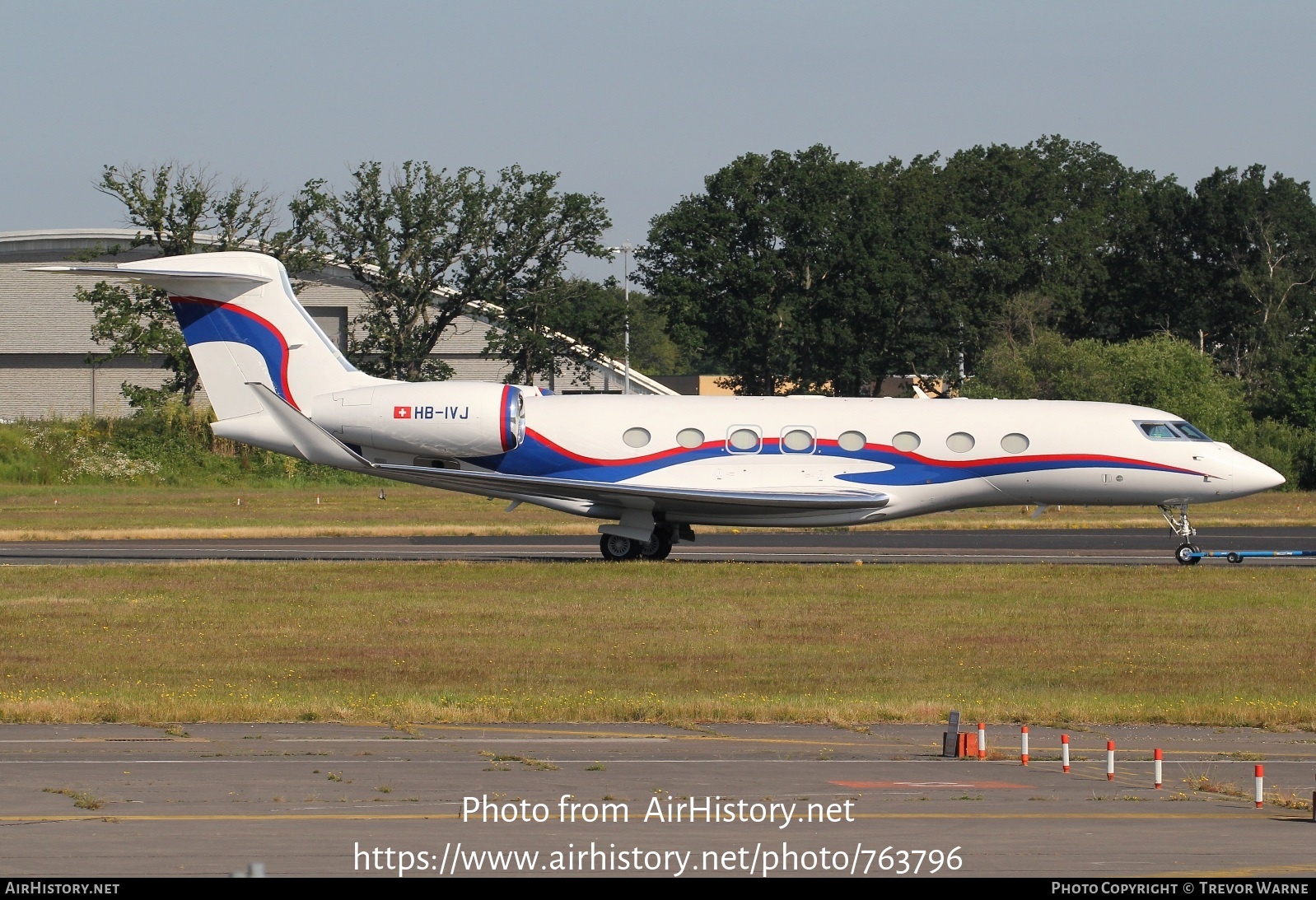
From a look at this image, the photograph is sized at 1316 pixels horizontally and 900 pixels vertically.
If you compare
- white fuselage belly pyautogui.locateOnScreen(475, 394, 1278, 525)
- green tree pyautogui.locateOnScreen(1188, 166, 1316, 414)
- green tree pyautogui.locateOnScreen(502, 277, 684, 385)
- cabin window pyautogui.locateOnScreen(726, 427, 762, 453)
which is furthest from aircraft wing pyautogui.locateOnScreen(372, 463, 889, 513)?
green tree pyautogui.locateOnScreen(1188, 166, 1316, 414)

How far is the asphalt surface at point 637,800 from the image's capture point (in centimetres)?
829

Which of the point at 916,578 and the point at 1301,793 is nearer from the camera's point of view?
the point at 1301,793

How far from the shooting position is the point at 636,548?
96.0 feet

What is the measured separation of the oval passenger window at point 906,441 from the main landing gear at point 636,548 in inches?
191

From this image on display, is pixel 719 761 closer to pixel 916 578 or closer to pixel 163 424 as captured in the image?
pixel 916 578

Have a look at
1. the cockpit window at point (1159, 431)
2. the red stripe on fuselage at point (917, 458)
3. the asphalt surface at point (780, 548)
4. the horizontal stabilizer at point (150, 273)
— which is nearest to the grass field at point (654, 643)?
the red stripe on fuselage at point (917, 458)

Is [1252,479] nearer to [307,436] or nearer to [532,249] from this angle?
[307,436]

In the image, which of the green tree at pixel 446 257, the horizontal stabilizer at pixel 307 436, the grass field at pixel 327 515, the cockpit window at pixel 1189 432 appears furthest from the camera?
the green tree at pixel 446 257

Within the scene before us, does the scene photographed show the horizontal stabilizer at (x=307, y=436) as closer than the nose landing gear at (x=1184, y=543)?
Yes

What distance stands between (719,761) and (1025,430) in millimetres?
17789

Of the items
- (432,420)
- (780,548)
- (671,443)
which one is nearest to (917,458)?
(671,443)

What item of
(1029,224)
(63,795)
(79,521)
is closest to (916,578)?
(63,795)

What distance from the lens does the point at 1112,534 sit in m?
36.7

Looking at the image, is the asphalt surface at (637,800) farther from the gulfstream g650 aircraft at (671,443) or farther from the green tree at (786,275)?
the green tree at (786,275)
